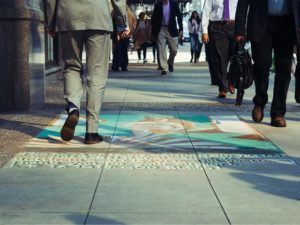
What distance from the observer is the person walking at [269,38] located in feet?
24.1

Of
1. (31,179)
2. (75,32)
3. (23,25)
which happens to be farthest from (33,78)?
(31,179)

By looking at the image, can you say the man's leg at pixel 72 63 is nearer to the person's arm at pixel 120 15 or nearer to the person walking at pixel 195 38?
the person's arm at pixel 120 15

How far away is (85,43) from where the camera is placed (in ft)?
20.9

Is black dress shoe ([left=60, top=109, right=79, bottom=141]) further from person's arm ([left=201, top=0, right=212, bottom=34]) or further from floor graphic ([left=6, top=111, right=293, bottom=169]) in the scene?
person's arm ([left=201, top=0, right=212, bottom=34])

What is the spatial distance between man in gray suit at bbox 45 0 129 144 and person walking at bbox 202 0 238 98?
424 cm

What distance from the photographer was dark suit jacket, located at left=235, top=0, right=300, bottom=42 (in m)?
7.31

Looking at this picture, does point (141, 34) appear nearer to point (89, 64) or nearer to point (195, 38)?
point (195, 38)

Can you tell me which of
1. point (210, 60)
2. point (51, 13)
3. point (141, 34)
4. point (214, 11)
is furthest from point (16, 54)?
point (141, 34)

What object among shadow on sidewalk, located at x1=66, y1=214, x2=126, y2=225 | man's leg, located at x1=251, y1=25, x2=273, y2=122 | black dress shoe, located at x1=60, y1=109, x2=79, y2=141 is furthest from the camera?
man's leg, located at x1=251, y1=25, x2=273, y2=122

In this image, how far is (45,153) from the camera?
19.3 feet

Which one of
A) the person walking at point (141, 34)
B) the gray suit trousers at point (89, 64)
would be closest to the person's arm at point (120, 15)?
the gray suit trousers at point (89, 64)

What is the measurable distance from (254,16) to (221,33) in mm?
3033

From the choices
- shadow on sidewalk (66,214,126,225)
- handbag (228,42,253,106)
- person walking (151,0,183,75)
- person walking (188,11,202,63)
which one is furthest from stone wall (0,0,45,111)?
person walking (188,11,202,63)

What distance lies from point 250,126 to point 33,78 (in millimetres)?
3138
